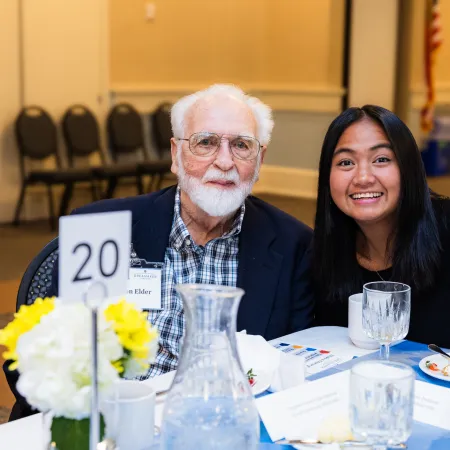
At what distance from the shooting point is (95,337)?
3.86 ft

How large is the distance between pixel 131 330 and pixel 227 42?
9819 mm

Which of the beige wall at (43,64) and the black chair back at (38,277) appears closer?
the black chair back at (38,277)

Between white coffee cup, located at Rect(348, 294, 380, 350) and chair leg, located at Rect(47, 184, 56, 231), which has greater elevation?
white coffee cup, located at Rect(348, 294, 380, 350)

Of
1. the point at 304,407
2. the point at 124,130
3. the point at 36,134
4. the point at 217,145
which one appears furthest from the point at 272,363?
the point at 124,130

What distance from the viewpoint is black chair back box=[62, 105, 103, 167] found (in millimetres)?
8625

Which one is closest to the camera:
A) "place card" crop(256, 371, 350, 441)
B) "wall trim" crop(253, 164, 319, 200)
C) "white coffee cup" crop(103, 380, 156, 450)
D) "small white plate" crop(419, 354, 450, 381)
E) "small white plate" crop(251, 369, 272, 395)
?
"white coffee cup" crop(103, 380, 156, 450)

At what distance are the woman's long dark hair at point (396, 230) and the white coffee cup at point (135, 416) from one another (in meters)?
1.16

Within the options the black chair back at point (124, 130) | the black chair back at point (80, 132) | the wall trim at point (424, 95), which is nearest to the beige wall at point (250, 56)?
the black chair back at point (124, 130)

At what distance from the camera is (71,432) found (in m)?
1.25

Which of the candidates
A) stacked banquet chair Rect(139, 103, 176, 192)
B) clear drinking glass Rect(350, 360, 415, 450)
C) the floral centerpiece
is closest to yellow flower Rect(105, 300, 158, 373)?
the floral centerpiece

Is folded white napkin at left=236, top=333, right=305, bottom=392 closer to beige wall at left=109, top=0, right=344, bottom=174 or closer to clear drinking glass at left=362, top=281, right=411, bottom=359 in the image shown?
clear drinking glass at left=362, top=281, right=411, bottom=359

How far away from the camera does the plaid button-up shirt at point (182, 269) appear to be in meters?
2.48

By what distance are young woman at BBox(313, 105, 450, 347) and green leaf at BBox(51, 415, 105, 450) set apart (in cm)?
140

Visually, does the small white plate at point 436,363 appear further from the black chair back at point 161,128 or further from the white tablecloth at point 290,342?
the black chair back at point 161,128
